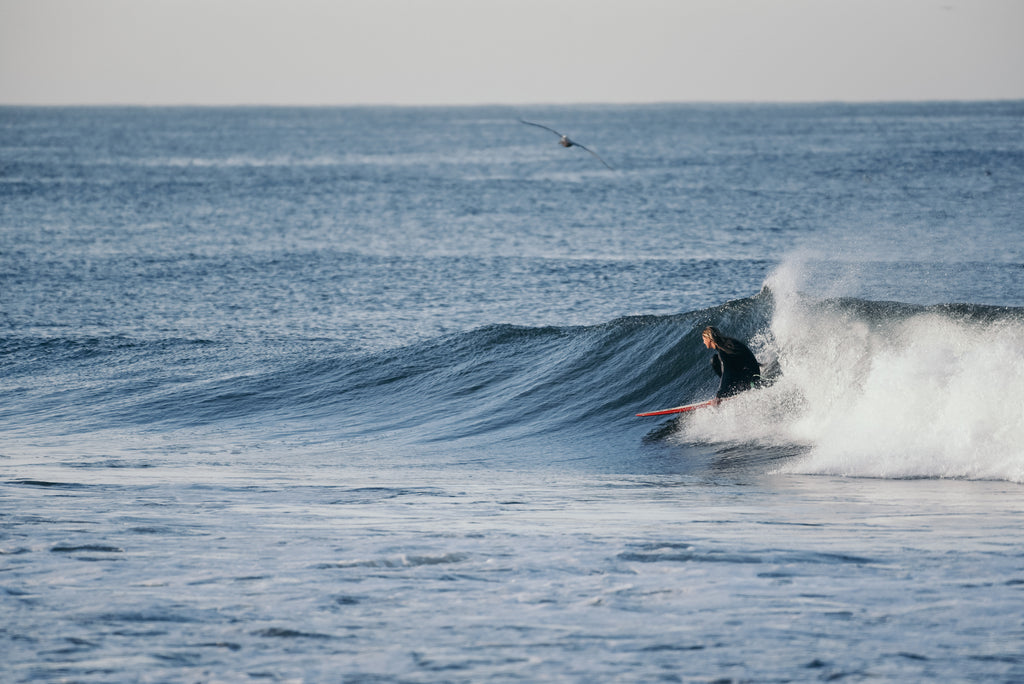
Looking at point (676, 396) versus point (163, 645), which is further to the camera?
point (676, 396)

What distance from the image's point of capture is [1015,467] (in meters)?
10.4

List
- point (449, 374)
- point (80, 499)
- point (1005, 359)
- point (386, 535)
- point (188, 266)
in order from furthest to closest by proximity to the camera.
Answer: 1. point (188, 266)
2. point (449, 374)
3. point (1005, 359)
4. point (80, 499)
5. point (386, 535)

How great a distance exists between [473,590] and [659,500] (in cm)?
315

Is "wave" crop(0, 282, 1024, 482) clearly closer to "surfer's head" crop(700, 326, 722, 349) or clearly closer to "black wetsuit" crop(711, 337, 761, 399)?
"black wetsuit" crop(711, 337, 761, 399)

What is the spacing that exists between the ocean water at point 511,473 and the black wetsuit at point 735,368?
23cm

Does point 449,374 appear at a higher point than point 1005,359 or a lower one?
lower

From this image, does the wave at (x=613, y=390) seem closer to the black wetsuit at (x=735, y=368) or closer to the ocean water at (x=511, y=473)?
the ocean water at (x=511, y=473)

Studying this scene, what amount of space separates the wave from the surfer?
16cm

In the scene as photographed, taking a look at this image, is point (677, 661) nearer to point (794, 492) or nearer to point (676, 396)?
point (794, 492)

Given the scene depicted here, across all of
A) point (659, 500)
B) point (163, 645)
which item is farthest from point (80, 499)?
point (659, 500)

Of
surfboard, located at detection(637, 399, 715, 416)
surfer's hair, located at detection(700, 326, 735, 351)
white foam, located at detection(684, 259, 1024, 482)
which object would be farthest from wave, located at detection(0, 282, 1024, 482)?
surfer's hair, located at detection(700, 326, 735, 351)

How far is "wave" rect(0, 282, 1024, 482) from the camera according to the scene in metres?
11.6

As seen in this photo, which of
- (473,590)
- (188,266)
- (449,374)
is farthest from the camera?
(188,266)

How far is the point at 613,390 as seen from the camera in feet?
52.6
